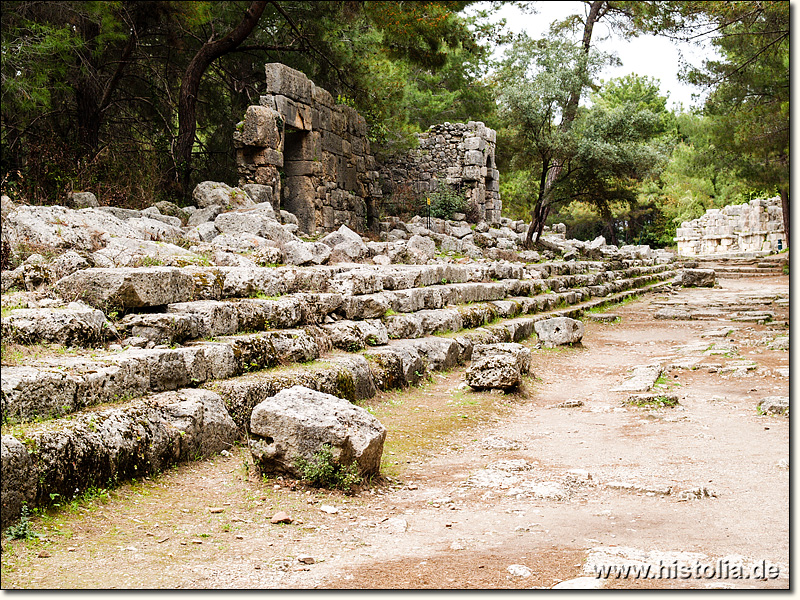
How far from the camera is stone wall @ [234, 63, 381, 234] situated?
13625 millimetres

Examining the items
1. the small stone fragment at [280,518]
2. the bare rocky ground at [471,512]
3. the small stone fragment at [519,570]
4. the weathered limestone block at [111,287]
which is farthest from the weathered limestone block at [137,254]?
the small stone fragment at [519,570]

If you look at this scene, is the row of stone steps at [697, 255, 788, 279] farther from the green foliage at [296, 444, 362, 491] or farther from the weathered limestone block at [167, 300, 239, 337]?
the green foliage at [296, 444, 362, 491]

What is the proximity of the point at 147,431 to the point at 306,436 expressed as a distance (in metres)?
0.99

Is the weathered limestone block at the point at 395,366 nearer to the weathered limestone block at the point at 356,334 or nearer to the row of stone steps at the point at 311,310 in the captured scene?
the weathered limestone block at the point at 356,334

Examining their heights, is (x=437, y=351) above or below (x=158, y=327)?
below

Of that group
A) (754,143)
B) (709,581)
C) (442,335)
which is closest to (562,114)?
(754,143)

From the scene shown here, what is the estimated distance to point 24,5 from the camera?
1055 cm

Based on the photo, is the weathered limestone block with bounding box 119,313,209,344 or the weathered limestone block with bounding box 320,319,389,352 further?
the weathered limestone block with bounding box 320,319,389,352

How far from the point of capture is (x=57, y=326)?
4875mm

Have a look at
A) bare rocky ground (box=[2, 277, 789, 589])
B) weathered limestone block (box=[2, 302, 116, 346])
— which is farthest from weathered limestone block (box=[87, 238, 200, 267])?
bare rocky ground (box=[2, 277, 789, 589])

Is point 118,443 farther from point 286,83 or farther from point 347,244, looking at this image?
point 286,83

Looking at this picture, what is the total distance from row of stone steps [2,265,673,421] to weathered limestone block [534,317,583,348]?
286 cm

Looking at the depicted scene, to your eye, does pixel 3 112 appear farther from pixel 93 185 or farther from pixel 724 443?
pixel 724 443

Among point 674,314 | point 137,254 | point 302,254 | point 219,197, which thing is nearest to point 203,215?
point 219,197
